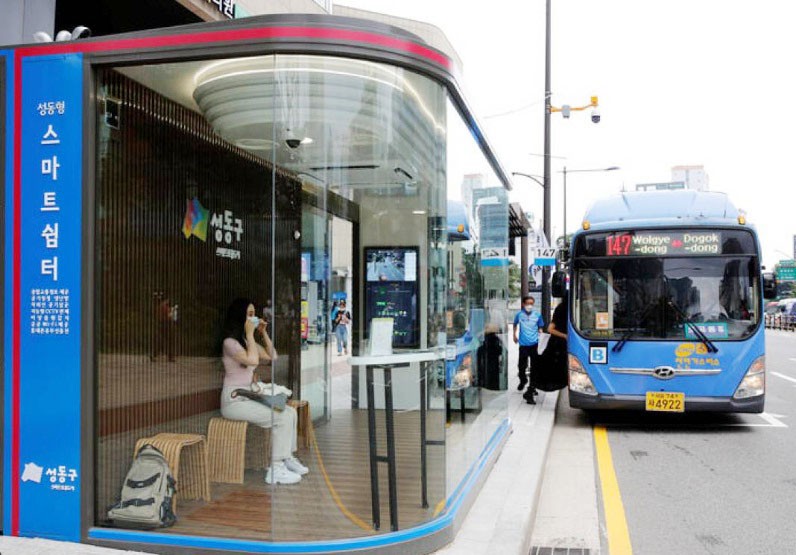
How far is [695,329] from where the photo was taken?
31.0 feet

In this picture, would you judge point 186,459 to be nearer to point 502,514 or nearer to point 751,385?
point 502,514

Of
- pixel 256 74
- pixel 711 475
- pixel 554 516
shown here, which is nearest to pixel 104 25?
pixel 256 74

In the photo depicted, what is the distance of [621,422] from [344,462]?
652cm

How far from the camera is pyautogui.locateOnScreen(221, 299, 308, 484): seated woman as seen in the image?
541 centimetres

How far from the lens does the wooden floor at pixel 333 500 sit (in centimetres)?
439

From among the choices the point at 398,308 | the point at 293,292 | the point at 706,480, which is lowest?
the point at 706,480

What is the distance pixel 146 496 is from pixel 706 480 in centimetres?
529

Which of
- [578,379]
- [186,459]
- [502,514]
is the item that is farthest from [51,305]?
[578,379]

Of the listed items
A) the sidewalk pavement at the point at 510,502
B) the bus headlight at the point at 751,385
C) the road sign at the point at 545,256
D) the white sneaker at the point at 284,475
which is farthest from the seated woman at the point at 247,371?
the road sign at the point at 545,256

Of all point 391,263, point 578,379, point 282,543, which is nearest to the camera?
point 282,543

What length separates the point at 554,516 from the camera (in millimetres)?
6000

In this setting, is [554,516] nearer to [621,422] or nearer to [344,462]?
[344,462]

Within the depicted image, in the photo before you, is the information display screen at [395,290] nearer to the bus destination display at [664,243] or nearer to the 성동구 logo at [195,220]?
the 성동구 logo at [195,220]

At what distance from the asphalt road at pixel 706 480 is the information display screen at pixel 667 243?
241 centimetres
